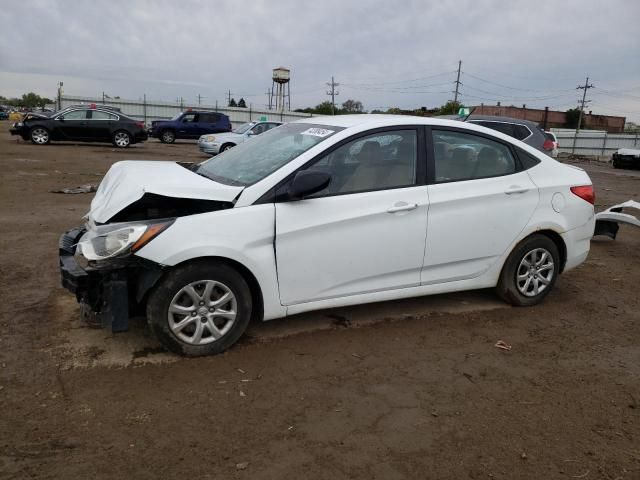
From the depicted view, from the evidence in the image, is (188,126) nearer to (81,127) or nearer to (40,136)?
(81,127)

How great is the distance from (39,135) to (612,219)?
1983 centimetres

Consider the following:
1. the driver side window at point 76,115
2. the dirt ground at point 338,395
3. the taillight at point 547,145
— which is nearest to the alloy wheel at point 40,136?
the driver side window at point 76,115

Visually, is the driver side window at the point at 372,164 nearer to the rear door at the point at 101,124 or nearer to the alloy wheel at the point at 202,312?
the alloy wheel at the point at 202,312

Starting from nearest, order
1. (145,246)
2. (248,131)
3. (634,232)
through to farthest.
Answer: (145,246), (634,232), (248,131)

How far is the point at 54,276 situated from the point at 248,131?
53.5 ft

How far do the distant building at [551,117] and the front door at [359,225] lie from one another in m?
54.2

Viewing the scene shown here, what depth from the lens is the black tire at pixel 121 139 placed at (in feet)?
68.6

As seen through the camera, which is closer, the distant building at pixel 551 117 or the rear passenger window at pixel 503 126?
the rear passenger window at pixel 503 126

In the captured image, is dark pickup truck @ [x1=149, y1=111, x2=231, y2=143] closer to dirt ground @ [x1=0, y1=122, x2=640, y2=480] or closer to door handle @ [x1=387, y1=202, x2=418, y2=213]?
dirt ground @ [x1=0, y1=122, x2=640, y2=480]

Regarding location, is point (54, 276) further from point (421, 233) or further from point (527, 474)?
point (527, 474)

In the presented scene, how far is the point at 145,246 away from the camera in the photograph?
3.31m

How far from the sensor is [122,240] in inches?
131

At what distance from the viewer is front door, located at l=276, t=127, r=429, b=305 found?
3.71 m

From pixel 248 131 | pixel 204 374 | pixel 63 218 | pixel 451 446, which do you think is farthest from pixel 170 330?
pixel 248 131
